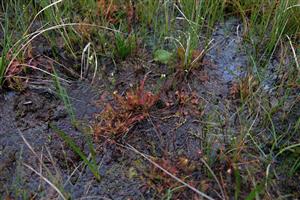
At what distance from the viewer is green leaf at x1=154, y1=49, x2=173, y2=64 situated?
85.7 inches

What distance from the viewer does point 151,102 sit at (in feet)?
6.34

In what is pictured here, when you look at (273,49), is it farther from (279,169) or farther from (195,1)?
(279,169)

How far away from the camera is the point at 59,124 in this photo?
1938 mm

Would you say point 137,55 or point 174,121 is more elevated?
point 137,55

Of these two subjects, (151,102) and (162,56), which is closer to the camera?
(151,102)

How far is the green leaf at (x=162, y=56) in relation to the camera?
2176 mm

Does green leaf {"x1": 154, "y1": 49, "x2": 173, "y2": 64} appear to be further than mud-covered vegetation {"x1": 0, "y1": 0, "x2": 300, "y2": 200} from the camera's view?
Yes

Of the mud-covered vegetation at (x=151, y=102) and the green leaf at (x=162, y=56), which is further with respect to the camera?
the green leaf at (x=162, y=56)

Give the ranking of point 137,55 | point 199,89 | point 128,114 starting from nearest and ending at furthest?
1. point 128,114
2. point 199,89
3. point 137,55

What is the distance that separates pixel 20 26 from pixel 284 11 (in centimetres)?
167

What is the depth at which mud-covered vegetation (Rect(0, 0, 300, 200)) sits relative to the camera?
171cm

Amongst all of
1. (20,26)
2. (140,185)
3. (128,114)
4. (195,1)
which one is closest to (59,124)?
(128,114)

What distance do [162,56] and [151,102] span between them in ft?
1.27

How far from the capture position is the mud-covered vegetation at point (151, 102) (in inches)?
67.1
